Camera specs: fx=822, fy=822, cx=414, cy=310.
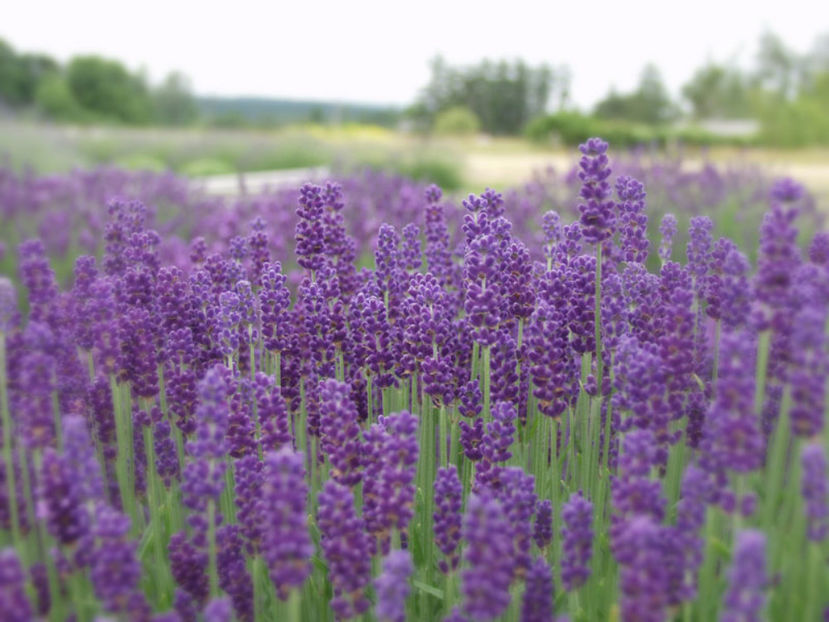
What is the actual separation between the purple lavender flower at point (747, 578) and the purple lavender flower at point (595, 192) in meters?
1.37

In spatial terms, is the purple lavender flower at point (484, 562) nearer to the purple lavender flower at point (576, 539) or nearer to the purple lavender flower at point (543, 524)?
the purple lavender flower at point (576, 539)

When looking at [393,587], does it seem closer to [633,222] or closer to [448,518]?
[448,518]

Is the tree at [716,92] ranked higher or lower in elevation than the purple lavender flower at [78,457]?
higher

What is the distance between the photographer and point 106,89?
7381cm

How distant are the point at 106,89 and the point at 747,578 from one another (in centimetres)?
8039

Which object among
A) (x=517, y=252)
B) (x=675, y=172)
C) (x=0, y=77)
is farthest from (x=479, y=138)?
(x=0, y=77)

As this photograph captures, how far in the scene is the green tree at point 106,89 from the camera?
7319cm

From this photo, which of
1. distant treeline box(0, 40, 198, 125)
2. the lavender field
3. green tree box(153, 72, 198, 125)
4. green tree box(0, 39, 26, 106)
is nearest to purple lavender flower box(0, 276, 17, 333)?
the lavender field

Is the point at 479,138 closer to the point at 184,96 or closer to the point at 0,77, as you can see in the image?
the point at 0,77

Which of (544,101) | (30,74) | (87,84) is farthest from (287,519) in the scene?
(30,74)

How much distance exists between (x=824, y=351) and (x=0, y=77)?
8190 cm

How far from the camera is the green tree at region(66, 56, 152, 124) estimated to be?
73188mm

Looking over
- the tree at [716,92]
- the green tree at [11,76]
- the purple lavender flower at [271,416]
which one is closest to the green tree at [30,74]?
the green tree at [11,76]

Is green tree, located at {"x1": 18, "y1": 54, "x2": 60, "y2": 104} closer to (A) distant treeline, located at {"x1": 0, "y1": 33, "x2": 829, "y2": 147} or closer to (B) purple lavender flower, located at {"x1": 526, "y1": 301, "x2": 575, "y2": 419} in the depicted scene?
(A) distant treeline, located at {"x1": 0, "y1": 33, "x2": 829, "y2": 147}
